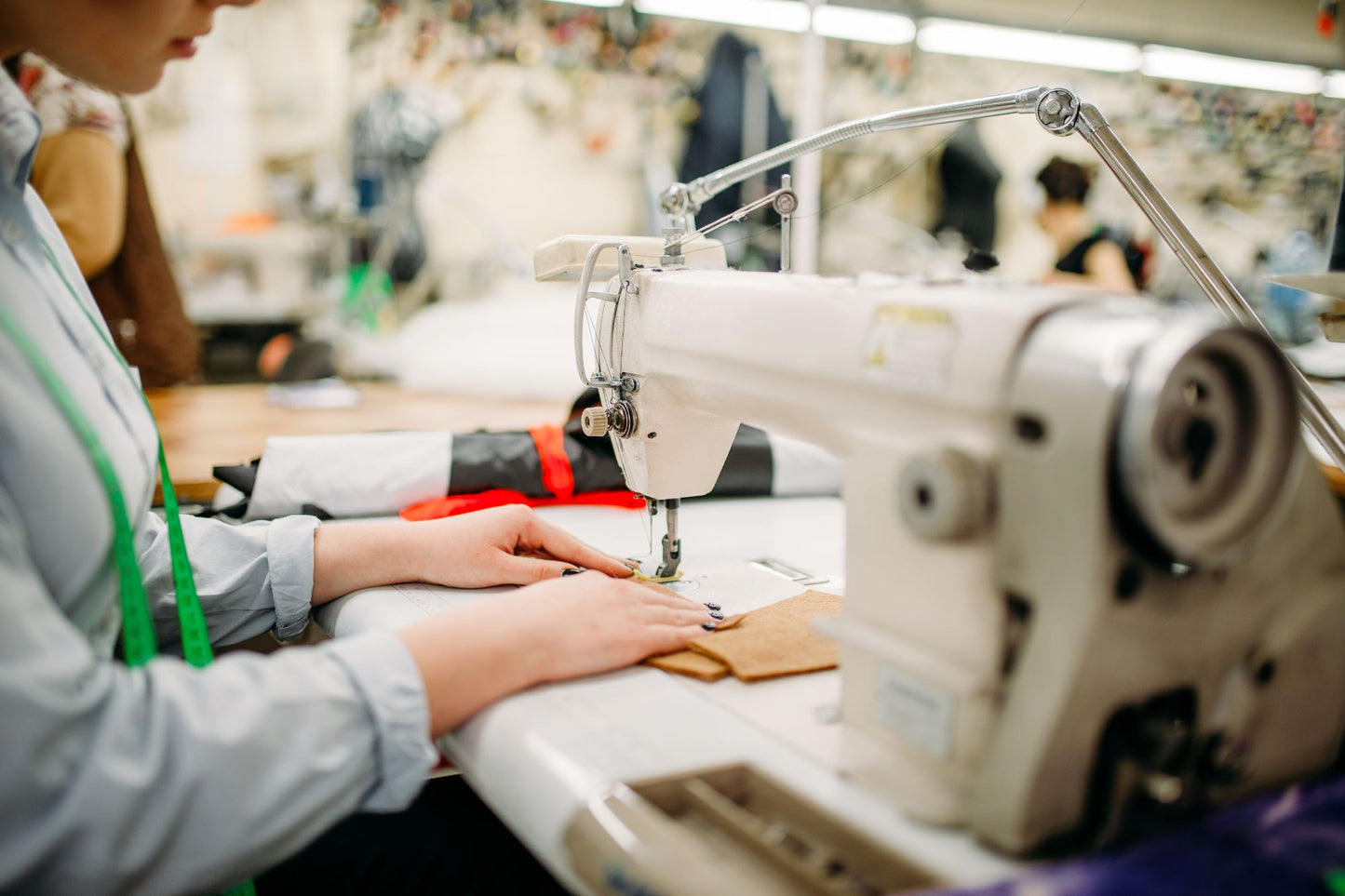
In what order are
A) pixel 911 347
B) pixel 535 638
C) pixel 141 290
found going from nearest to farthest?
pixel 911 347 < pixel 535 638 < pixel 141 290

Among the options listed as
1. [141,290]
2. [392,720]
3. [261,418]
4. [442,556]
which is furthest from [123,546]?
[141,290]

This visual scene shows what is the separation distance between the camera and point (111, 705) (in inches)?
21.3

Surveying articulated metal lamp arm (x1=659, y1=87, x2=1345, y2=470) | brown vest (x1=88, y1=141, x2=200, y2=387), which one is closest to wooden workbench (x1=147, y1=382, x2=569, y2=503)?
brown vest (x1=88, y1=141, x2=200, y2=387)

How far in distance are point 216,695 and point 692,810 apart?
1.04 ft

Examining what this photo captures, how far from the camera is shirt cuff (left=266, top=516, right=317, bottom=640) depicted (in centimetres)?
97

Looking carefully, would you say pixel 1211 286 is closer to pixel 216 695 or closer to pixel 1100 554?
pixel 1100 554

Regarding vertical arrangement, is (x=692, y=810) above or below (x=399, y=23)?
below

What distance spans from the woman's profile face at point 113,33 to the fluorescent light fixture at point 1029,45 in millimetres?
979

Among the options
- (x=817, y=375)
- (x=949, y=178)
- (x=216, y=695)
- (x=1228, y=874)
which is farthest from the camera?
(x=949, y=178)

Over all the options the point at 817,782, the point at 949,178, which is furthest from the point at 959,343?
the point at 949,178

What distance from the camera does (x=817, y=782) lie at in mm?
613

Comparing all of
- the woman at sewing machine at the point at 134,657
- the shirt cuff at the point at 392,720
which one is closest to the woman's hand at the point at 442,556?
the woman at sewing machine at the point at 134,657

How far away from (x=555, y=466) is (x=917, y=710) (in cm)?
91

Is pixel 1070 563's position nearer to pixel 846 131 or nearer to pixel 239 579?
pixel 846 131
